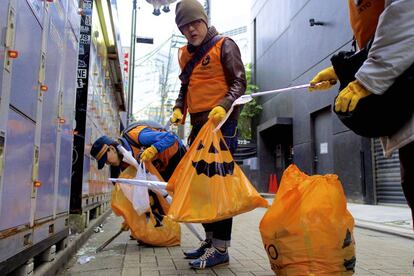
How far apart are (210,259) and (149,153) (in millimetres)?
1259

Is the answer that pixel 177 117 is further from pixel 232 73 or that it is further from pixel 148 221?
pixel 148 221

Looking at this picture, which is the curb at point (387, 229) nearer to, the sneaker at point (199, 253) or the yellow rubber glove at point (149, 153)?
the sneaker at point (199, 253)

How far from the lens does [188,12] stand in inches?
130

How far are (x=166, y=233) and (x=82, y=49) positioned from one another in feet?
7.84

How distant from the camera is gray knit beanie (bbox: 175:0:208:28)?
330cm

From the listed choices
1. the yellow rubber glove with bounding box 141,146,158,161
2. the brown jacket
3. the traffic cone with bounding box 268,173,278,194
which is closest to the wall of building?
the traffic cone with bounding box 268,173,278,194

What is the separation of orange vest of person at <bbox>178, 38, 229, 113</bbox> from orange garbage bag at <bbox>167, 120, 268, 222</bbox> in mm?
500

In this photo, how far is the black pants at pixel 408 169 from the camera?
71.6 inches

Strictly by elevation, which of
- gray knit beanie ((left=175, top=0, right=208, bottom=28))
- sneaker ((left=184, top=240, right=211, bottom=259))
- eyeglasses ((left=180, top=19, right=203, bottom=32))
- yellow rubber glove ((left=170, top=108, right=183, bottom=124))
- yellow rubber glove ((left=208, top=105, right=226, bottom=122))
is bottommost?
sneaker ((left=184, top=240, right=211, bottom=259))

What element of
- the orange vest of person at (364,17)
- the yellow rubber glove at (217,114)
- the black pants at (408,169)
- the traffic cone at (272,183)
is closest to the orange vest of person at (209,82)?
the yellow rubber glove at (217,114)

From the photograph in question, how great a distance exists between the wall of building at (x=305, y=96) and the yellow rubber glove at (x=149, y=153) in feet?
25.8

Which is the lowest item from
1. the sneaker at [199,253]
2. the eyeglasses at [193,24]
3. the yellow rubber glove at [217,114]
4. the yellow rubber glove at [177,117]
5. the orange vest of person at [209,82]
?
the sneaker at [199,253]

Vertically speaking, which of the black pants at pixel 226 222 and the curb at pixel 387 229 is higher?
the black pants at pixel 226 222

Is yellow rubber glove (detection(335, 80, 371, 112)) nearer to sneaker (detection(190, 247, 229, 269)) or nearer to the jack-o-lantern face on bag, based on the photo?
the jack-o-lantern face on bag
